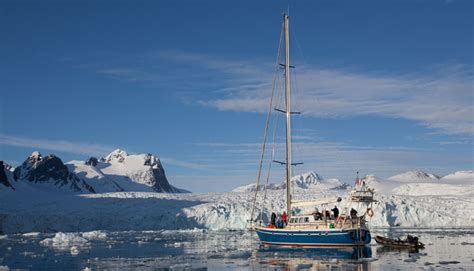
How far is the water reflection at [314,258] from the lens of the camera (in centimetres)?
2217

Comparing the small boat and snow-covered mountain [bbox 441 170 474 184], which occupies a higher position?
snow-covered mountain [bbox 441 170 474 184]

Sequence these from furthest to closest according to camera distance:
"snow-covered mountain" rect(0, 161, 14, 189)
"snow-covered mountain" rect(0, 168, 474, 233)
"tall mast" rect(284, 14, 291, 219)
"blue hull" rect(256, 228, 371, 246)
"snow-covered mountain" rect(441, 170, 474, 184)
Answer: "snow-covered mountain" rect(441, 170, 474, 184), "snow-covered mountain" rect(0, 161, 14, 189), "snow-covered mountain" rect(0, 168, 474, 233), "tall mast" rect(284, 14, 291, 219), "blue hull" rect(256, 228, 371, 246)

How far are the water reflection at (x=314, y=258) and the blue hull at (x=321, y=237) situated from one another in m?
0.42

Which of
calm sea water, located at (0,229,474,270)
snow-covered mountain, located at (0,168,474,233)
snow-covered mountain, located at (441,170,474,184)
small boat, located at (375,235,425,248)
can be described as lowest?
calm sea water, located at (0,229,474,270)

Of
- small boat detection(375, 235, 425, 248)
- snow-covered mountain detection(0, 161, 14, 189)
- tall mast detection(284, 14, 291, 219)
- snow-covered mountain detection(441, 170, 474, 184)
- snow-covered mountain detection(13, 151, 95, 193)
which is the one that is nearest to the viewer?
small boat detection(375, 235, 425, 248)

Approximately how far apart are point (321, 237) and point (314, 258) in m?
5.15

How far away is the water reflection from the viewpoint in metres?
22.2

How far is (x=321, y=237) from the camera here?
30.5 meters

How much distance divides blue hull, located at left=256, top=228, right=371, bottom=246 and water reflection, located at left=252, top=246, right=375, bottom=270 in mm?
420

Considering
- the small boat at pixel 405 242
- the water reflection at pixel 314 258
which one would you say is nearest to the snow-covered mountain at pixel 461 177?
A: the small boat at pixel 405 242

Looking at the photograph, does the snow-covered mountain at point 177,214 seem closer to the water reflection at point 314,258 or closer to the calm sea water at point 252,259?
the calm sea water at point 252,259

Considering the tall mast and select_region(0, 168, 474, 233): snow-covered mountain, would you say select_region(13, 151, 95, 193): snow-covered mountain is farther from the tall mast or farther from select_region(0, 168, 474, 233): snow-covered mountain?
the tall mast

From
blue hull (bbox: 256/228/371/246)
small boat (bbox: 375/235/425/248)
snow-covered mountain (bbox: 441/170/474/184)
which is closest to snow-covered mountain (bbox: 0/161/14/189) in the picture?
blue hull (bbox: 256/228/371/246)

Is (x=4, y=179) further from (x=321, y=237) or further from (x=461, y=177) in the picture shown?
(x=461, y=177)
